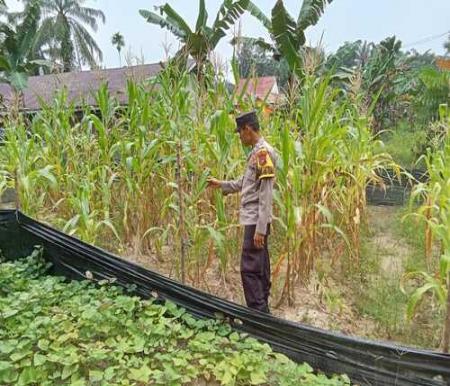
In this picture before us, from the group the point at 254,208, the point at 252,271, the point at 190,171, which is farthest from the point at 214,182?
the point at 252,271

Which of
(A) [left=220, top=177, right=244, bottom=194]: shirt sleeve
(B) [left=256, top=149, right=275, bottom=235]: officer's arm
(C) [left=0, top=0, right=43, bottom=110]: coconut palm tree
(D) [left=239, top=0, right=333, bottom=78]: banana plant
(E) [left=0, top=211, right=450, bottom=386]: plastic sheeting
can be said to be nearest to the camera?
(E) [left=0, top=211, right=450, bottom=386]: plastic sheeting

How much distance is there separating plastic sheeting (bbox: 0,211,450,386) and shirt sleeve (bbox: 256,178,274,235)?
480 millimetres

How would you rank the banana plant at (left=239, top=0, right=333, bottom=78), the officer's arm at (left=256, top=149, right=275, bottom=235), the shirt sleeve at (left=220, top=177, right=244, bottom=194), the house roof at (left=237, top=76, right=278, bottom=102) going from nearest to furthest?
the officer's arm at (left=256, top=149, right=275, bottom=235) → the shirt sleeve at (left=220, top=177, right=244, bottom=194) → the house roof at (left=237, top=76, right=278, bottom=102) → the banana plant at (left=239, top=0, right=333, bottom=78)

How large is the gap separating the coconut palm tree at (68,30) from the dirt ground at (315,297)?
1977cm

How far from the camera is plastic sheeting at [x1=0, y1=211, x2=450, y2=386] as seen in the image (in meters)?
1.76

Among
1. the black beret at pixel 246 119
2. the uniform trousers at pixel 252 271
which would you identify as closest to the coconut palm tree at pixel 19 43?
the black beret at pixel 246 119

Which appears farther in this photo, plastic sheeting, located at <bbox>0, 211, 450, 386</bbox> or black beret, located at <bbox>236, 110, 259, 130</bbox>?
black beret, located at <bbox>236, 110, 259, 130</bbox>

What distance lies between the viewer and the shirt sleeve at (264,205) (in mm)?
2438

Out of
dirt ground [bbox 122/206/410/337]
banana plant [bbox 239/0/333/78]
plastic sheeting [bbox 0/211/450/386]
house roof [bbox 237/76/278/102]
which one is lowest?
dirt ground [bbox 122/206/410/337]

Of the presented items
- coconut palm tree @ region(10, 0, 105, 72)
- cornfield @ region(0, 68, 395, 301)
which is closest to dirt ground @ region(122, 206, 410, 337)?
cornfield @ region(0, 68, 395, 301)

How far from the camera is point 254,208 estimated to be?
2568 mm

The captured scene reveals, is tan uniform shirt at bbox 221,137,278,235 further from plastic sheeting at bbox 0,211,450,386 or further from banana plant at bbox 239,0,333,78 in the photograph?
banana plant at bbox 239,0,333,78

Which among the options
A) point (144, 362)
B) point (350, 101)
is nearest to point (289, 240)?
point (144, 362)

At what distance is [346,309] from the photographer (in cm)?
295
